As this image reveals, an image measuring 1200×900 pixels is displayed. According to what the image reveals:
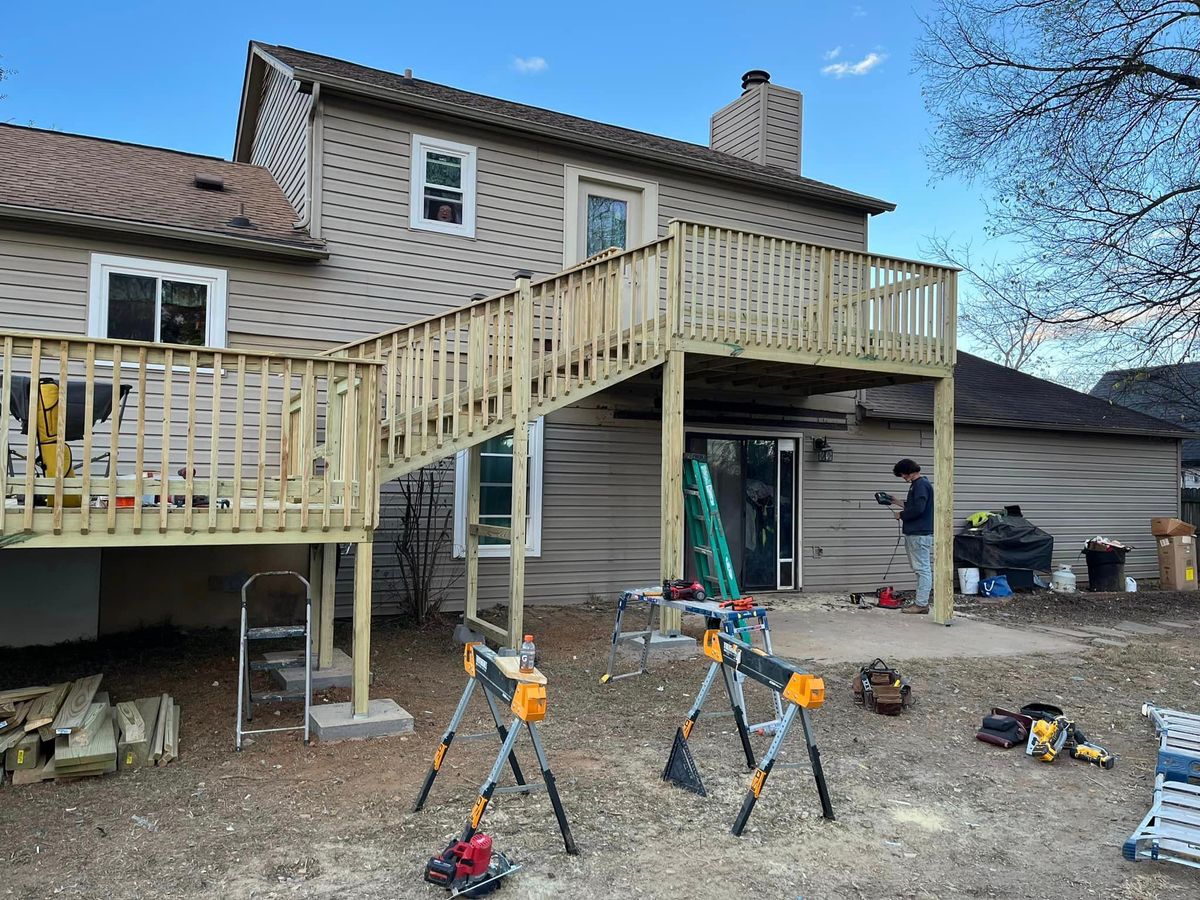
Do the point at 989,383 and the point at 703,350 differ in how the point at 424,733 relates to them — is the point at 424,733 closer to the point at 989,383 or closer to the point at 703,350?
the point at 703,350

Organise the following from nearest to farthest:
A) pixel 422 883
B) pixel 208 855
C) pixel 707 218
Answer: pixel 422 883, pixel 208 855, pixel 707 218

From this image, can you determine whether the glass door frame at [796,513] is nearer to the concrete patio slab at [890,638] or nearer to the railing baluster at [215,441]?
the concrete patio slab at [890,638]

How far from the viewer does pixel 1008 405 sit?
13523 mm

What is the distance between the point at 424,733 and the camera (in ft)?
17.0

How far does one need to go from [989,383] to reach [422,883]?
13890 millimetres

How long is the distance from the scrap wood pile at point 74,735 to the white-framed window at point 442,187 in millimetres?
5678

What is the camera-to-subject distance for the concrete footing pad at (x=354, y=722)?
496cm

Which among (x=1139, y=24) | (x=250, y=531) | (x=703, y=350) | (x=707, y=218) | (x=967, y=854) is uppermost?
(x=1139, y=24)

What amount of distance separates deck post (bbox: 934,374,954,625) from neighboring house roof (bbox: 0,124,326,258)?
6.82 metres

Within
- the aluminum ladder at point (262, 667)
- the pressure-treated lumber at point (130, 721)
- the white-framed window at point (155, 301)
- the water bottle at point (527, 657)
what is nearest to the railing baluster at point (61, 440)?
the aluminum ladder at point (262, 667)

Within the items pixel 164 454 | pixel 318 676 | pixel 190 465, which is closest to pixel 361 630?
pixel 318 676

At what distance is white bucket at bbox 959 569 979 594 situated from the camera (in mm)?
11641

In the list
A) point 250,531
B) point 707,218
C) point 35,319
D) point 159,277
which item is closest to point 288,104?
Result: point 159,277

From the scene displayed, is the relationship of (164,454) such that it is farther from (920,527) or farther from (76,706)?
(920,527)
